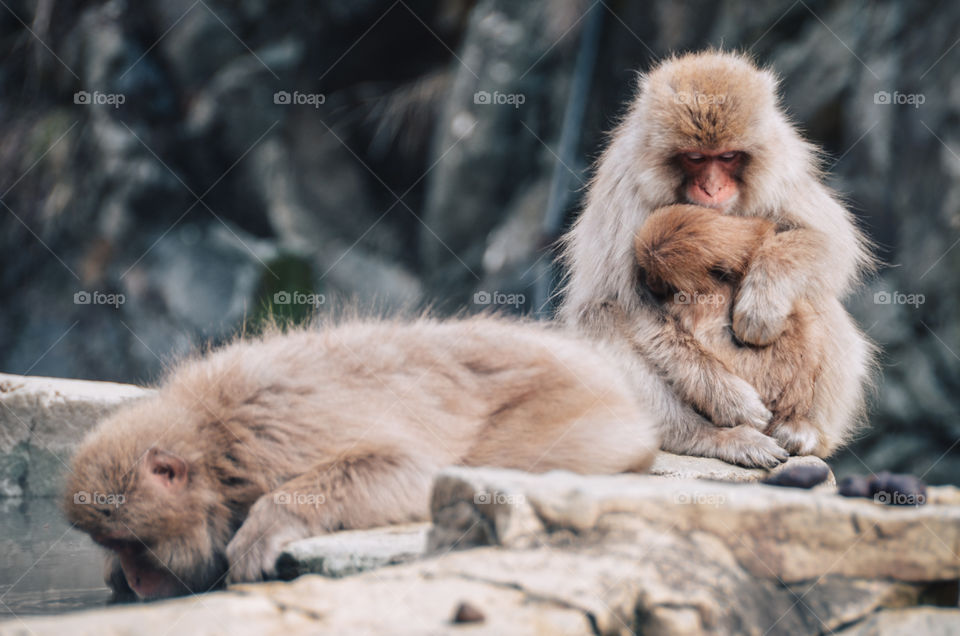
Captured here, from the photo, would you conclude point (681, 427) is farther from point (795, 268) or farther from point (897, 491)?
point (897, 491)

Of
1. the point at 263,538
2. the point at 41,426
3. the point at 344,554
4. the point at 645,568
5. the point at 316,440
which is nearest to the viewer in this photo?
the point at 645,568

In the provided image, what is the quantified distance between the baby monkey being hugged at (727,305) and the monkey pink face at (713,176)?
7 centimetres

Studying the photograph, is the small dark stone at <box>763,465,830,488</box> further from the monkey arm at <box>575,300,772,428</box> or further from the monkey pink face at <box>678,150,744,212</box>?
the monkey pink face at <box>678,150,744,212</box>

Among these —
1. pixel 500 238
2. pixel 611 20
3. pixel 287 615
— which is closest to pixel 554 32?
pixel 611 20

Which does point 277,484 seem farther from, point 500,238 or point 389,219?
point 389,219

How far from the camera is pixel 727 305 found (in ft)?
14.3

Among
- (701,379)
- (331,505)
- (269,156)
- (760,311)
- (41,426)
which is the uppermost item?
(269,156)

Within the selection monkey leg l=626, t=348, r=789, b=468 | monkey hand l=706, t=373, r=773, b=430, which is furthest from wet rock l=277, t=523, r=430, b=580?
monkey hand l=706, t=373, r=773, b=430

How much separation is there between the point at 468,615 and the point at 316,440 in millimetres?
1353

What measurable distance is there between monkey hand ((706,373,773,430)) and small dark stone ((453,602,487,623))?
2.49m

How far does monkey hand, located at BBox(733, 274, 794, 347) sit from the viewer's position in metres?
4.12

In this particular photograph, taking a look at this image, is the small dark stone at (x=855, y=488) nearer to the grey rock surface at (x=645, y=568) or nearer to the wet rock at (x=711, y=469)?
the grey rock surface at (x=645, y=568)

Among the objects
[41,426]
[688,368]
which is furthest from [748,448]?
[41,426]

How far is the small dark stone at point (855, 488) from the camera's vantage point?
2719 mm
